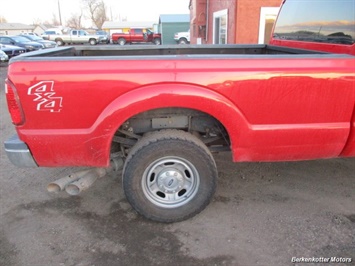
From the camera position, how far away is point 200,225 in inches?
122

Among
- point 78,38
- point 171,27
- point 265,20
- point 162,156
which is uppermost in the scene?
point 171,27

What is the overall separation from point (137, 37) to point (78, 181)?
42881 millimetres

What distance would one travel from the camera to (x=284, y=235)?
292cm

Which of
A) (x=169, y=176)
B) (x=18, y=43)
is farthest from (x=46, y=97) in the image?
(x=18, y=43)

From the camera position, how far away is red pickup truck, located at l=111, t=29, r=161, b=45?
1665 inches

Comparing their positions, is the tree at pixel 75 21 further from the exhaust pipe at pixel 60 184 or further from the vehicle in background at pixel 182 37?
the exhaust pipe at pixel 60 184

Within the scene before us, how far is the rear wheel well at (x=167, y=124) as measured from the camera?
9.73 ft

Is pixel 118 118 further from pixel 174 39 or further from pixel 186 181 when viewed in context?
pixel 174 39

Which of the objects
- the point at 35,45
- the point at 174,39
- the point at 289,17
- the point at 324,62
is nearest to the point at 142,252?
the point at 324,62

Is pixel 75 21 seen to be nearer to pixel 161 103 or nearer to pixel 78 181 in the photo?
pixel 78 181

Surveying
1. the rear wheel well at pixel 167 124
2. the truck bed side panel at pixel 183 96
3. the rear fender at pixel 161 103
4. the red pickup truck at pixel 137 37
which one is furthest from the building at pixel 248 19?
the red pickup truck at pixel 137 37

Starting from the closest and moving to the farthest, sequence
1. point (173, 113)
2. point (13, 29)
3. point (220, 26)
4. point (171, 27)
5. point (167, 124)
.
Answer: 1. point (173, 113)
2. point (167, 124)
3. point (220, 26)
4. point (171, 27)
5. point (13, 29)

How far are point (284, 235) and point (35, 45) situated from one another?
2598 cm

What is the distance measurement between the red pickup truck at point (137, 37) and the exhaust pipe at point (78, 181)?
40.9 meters
